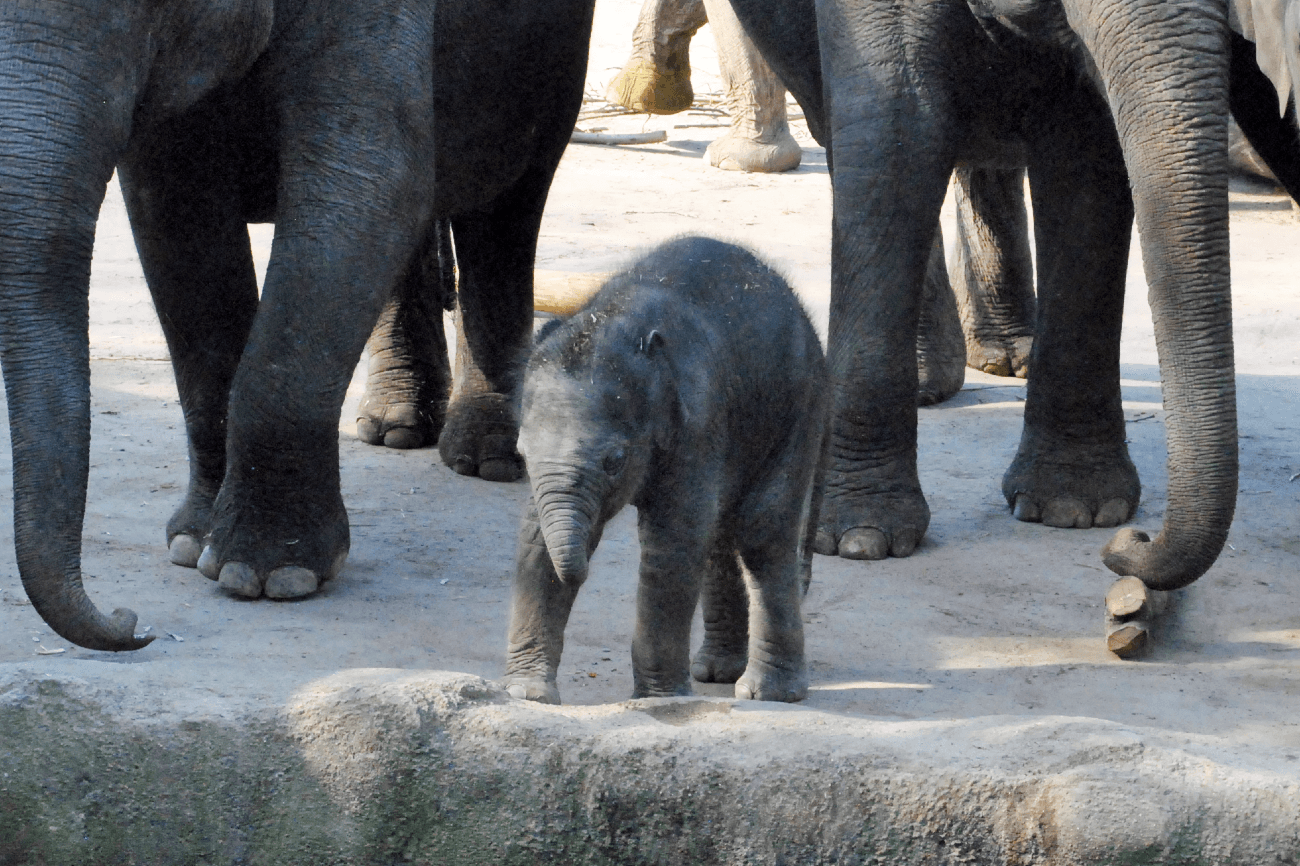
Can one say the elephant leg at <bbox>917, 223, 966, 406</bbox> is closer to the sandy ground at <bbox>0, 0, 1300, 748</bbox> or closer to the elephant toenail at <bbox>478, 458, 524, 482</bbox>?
the sandy ground at <bbox>0, 0, 1300, 748</bbox>

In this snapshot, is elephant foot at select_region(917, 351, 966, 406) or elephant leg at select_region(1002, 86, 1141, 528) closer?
elephant leg at select_region(1002, 86, 1141, 528)

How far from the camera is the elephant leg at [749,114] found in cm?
1279

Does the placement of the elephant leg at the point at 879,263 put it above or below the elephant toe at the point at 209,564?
above

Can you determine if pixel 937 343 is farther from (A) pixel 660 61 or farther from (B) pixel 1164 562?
(A) pixel 660 61

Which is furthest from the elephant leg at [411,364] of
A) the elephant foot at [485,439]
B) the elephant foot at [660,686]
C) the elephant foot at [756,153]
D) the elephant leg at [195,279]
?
the elephant foot at [756,153]

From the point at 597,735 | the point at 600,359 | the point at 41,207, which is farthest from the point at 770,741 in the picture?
the point at 41,207

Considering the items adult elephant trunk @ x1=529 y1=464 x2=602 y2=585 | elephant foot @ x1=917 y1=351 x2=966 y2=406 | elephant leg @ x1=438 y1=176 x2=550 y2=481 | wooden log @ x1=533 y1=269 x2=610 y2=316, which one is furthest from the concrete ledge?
wooden log @ x1=533 y1=269 x2=610 y2=316

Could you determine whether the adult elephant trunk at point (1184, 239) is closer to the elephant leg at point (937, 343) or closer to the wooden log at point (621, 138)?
the elephant leg at point (937, 343)

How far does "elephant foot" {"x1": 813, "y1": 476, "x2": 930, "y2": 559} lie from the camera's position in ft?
16.8

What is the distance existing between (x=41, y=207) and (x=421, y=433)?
2706 mm

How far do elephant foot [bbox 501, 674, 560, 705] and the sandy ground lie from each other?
0.92 ft

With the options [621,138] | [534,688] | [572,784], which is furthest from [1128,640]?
[621,138]

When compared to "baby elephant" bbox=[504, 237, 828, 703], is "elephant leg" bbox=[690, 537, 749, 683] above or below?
below

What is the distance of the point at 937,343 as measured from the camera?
22.7 feet
